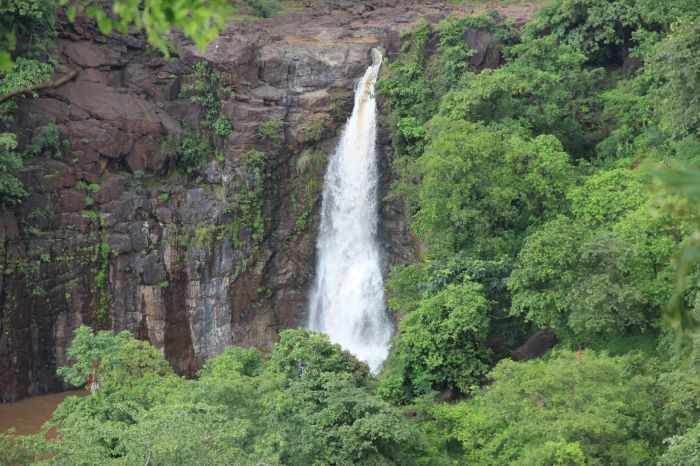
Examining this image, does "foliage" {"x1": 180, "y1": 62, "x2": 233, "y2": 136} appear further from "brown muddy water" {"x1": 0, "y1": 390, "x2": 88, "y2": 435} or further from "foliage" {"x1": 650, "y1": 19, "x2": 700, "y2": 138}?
"foliage" {"x1": 650, "y1": 19, "x2": 700, "y2": 138}

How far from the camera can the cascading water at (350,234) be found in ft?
88.6

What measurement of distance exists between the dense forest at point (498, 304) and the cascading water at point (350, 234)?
97 centimetres

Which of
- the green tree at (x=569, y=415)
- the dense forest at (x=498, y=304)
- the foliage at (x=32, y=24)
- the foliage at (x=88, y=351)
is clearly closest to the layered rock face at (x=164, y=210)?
the foliage at (x=32, y=24)

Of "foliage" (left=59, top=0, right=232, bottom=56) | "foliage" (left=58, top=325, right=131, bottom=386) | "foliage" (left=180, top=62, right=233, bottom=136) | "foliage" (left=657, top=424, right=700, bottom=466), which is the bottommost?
"foliage" (left=58, top=325, right=131, bottom=386)

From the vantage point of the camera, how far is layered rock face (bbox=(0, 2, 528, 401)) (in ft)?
86.6

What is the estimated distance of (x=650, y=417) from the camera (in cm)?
1500

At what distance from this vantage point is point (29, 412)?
2484 centimetres

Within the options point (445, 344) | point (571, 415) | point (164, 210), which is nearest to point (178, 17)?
point (571, 415)

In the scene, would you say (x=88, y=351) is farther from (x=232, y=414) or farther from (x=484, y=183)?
(x=484, y=183)

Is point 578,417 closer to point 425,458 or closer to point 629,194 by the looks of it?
point 425,458

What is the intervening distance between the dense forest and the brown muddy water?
3660mm

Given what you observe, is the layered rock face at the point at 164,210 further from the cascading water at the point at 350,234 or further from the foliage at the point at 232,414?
the foliage at the point at 232,414

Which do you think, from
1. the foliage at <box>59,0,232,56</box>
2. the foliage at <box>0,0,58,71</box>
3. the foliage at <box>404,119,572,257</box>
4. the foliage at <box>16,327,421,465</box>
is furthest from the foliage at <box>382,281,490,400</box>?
the foliage at <box>59,0,232,56</box>

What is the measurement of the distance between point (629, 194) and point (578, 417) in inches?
296
